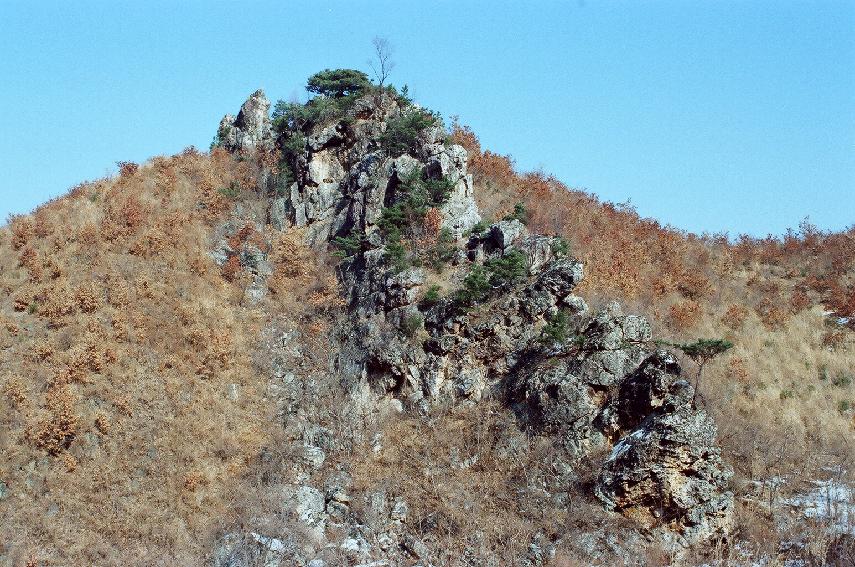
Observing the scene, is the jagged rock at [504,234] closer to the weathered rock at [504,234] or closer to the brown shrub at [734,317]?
the weathered rock at [504,234]

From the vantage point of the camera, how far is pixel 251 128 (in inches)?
1280

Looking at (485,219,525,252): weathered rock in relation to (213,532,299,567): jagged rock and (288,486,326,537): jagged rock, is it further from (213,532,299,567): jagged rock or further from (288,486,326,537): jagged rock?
(213,532,299,567): jagged rock

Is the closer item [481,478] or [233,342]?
[481,478]

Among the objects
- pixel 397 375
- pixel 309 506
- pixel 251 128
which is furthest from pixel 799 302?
pixel 251 128

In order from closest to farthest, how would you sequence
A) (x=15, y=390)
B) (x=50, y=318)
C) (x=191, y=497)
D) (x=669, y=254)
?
1. (x=191, y=497)
2. (x=15, y=390)
3. (x=50, y=318)
4. (x=669, y=254)

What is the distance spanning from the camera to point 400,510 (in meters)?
17.7

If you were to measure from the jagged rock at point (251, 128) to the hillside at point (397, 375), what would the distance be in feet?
10.5

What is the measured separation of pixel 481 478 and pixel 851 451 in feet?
35.2

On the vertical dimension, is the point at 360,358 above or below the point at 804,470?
above

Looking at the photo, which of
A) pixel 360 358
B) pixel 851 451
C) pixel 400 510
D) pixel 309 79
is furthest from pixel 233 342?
pixel 851 451

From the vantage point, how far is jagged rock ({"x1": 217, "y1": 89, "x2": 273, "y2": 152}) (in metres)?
32.0

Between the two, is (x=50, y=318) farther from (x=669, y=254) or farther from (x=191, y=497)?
(x=669, y=254)

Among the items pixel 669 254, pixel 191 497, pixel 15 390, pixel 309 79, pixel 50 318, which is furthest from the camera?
pixel 309 79

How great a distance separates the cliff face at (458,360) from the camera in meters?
16.6
